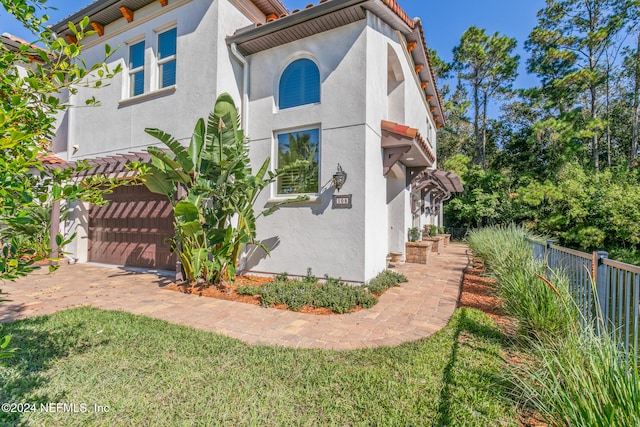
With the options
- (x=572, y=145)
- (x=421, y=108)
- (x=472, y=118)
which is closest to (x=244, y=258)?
(x=421, y=108)

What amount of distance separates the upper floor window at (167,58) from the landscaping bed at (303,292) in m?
6.58

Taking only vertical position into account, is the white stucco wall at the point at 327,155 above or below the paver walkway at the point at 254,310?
above

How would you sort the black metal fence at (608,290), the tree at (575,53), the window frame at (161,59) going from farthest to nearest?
the tree at (575,53)
the window frame at (161,59)
the black metal fence at (608,290)

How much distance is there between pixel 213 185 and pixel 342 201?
3300mm

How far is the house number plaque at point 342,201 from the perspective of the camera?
7508 mm

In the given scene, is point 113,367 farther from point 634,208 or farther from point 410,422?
point 634,208

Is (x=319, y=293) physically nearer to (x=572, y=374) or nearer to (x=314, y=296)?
(x=314, y=296)

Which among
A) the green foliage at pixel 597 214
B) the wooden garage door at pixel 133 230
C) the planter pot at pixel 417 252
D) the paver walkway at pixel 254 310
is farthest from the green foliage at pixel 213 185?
the green foliage at pixel 597 214

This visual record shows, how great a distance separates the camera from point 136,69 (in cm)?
1015

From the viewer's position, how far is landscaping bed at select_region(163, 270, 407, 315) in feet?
20.0

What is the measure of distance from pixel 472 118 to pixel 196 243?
106ft

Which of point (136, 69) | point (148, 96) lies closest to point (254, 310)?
point (148, 96)

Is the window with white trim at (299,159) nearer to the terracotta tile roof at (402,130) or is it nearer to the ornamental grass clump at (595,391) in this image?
the terracotta tile roof at (402,130)

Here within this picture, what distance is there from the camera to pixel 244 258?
8.90 meters
